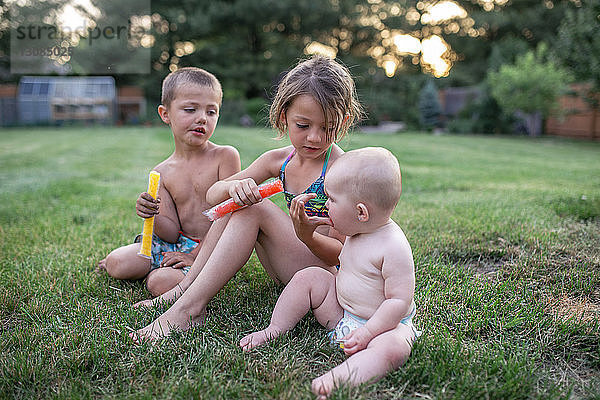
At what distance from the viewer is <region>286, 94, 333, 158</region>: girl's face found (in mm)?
1970

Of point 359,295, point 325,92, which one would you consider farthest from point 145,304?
point 325,92

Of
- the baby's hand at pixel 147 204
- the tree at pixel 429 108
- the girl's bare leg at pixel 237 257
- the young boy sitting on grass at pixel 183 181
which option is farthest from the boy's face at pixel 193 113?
the tree at pixel 429 108

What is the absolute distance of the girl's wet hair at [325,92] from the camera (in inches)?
77.6

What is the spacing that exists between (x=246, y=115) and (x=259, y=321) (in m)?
21.2

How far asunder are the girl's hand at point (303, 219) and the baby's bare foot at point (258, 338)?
386mm

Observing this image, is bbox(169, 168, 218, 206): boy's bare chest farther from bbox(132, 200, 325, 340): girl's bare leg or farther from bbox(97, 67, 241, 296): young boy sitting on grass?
bbox(132, 200, 325, 340): girl's bare leg

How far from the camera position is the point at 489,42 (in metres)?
28.5

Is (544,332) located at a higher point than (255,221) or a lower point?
lower

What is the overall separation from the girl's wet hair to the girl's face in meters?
0.02

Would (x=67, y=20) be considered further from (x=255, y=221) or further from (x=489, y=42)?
(x=255, y=221)

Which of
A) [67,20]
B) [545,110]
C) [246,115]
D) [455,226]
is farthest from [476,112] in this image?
[67,20]

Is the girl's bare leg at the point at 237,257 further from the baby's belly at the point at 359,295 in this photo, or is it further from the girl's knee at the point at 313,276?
the baby's belly at the point at 359,295

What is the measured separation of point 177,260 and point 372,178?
4.22 feet

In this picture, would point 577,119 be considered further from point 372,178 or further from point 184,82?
point 372,178
